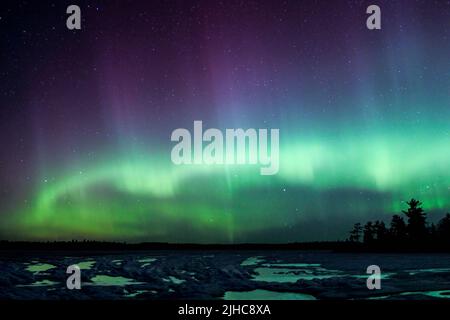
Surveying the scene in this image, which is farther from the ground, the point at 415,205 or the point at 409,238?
the point at 415,205

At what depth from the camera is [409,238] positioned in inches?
2864

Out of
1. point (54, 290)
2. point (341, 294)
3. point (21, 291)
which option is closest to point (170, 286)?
point (54, 290)
